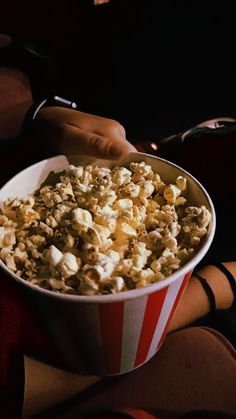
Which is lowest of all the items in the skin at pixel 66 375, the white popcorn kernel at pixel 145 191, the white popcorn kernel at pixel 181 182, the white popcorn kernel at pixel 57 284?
the skin at pixel 66 375

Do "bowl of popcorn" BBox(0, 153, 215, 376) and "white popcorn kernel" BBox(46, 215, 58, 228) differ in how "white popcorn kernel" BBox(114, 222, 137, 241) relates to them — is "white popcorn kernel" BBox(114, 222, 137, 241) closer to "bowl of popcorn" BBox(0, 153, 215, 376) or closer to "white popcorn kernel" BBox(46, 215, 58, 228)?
"bowl of popcorn" BBox(0, 153, 215, 376)

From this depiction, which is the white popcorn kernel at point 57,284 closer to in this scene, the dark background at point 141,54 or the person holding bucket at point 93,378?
the person holding bucket at point 93,378

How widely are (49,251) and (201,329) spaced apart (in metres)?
0.53

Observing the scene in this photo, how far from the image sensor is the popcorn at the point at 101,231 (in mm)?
748

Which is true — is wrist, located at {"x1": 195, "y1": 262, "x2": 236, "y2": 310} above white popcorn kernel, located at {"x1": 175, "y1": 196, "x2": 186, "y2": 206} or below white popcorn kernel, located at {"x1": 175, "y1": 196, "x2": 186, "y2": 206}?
below

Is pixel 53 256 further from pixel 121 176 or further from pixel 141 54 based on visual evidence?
pixel 141 54

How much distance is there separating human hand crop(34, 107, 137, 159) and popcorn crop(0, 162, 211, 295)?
0.20 feet

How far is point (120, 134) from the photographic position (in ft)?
3.57

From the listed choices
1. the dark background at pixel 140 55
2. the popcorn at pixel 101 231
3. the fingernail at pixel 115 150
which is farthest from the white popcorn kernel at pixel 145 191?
the dark background at pixel 140 55

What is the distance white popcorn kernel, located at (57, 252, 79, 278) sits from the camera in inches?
29.0

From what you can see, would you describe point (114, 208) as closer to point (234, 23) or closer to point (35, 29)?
point (35, 29)

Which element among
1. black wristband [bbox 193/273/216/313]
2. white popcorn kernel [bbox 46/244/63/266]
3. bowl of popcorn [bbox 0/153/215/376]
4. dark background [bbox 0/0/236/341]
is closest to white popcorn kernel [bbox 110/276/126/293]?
bowl of popcorn [bbox 0/153/215/376]

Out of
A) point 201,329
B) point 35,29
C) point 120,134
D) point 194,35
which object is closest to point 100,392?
point 201,329

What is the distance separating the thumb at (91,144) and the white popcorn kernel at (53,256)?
299 mm
